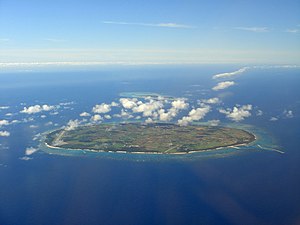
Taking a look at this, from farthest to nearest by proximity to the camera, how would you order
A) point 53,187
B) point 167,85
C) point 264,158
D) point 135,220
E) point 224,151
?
1. point 167,85
2. point 224,151
3. point 264,158
4. point 53,187
5. point 135,220

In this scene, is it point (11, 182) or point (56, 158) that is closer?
point (11, 182)

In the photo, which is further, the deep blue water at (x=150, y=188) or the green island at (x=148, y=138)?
the green island at (x=148, y=138)

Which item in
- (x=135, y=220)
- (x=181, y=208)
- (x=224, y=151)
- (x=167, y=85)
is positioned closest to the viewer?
(x=135, y=220)

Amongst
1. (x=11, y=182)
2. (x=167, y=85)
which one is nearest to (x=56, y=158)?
(x=11, y=182)

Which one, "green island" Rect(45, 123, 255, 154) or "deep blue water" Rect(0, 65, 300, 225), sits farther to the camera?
"green island" Rect(45, 123, 255, 154)

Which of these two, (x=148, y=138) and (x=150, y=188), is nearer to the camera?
(x=150, y=188)

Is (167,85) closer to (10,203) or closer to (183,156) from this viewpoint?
(183,156)

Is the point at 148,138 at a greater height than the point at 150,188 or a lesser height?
lesser
